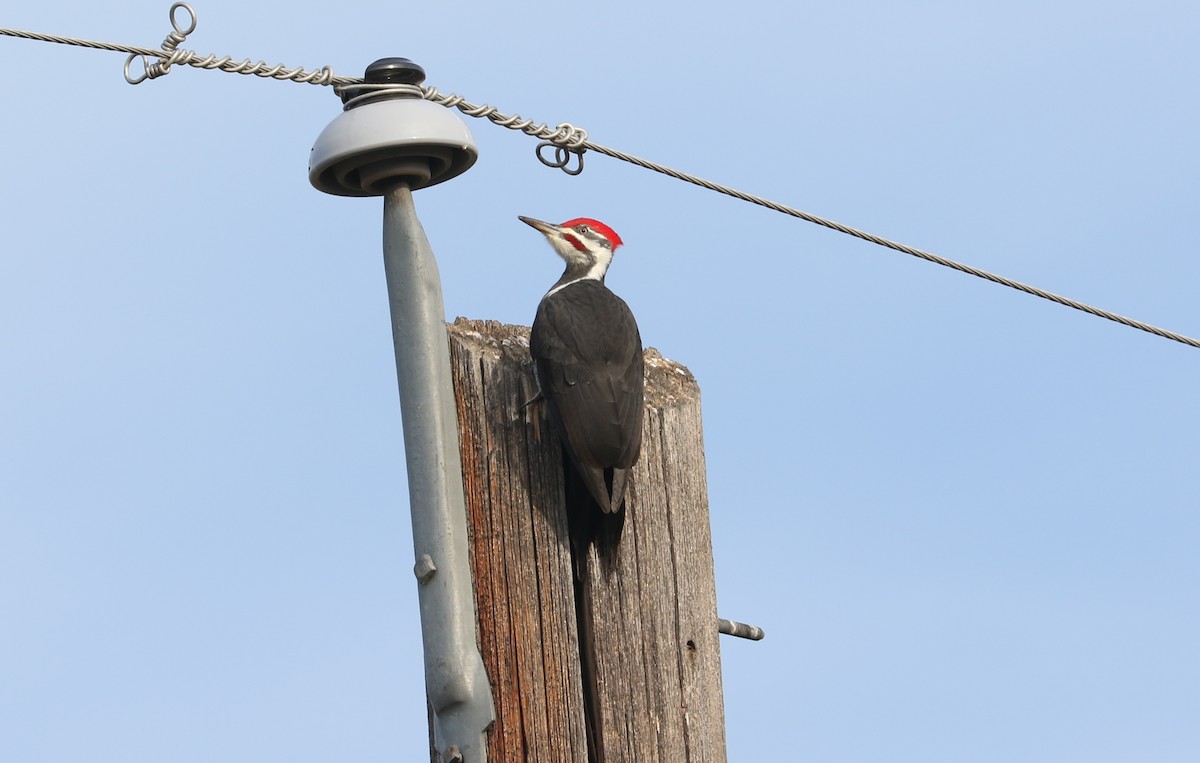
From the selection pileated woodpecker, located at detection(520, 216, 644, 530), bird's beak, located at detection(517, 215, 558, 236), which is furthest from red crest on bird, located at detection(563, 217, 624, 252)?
pileated woodpecker, located at detection(520, 216, 644, 530)

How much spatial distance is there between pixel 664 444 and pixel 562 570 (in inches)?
17.0

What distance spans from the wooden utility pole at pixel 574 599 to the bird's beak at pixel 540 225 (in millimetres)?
1728

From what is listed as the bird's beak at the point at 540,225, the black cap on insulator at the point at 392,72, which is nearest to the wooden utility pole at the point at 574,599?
the black cap on insulator at the point at 392,72

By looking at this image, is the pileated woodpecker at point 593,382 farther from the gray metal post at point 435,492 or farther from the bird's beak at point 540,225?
the bird's beak at point 540,225

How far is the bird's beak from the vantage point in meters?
4.64

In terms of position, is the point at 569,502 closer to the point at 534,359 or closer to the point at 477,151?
the point at 534,359

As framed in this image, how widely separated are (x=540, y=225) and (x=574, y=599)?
2.26 meters

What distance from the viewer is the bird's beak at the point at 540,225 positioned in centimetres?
464

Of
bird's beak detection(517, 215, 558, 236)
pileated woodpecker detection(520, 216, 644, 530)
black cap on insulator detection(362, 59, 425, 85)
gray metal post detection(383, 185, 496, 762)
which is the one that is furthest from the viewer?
bird's beak detection(517, 215, 558, 236)

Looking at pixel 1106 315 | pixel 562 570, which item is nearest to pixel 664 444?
pixel 562 570

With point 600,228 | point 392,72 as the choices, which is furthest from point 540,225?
point 392,72

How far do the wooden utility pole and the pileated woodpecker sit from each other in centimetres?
6

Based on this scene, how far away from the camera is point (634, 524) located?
9.24 ft

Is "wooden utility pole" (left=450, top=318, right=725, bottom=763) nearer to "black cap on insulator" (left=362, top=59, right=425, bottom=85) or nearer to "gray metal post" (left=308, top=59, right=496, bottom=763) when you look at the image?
"gray metal post" (left=308, top=59, right=496, bottom=763)
